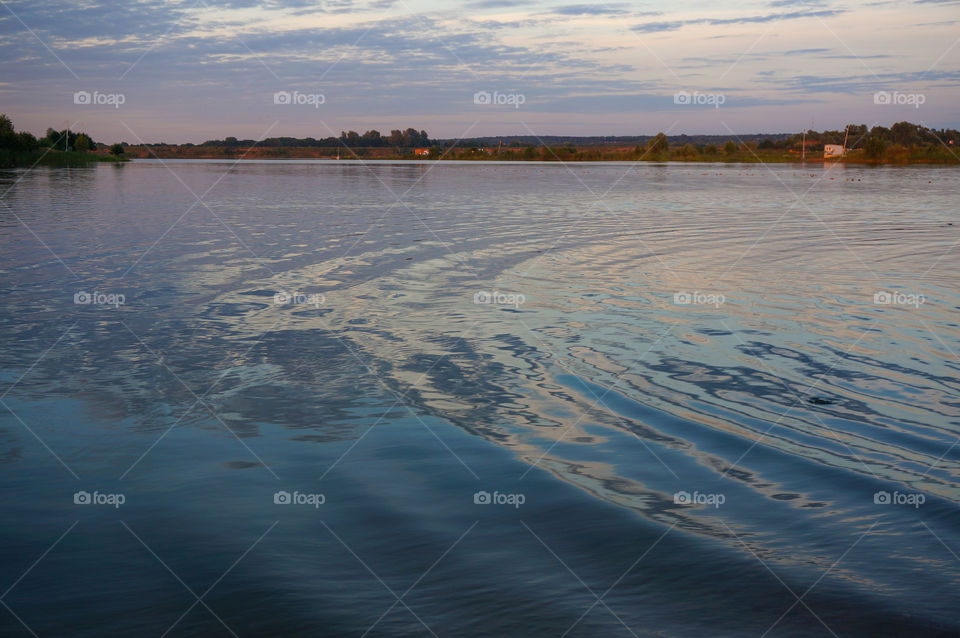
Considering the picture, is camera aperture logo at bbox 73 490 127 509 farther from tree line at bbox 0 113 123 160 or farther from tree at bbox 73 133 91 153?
tree at bbox 73 133 91 153

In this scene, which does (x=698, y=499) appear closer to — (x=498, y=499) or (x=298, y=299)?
(x=498, y=499)

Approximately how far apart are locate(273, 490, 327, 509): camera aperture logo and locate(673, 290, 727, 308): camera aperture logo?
339 inches

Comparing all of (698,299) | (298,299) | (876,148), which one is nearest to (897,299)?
(698,299)

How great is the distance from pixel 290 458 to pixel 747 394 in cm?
470

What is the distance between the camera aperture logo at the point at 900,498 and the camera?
5922mm

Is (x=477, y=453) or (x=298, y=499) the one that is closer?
(x=298, y=499)

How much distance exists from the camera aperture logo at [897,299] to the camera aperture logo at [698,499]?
28.6 feet

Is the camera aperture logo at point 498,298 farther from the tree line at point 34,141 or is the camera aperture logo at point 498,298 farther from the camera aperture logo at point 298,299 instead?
the tree line at point 34,141

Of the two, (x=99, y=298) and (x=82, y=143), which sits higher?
(x=82, y=143)

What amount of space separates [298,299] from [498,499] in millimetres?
8230

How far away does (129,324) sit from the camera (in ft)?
37.6

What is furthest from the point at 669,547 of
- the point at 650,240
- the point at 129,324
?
the point at 650,240

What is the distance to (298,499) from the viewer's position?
596 cm

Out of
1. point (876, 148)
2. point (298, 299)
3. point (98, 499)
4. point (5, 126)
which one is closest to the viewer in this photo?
point (98, 499)
